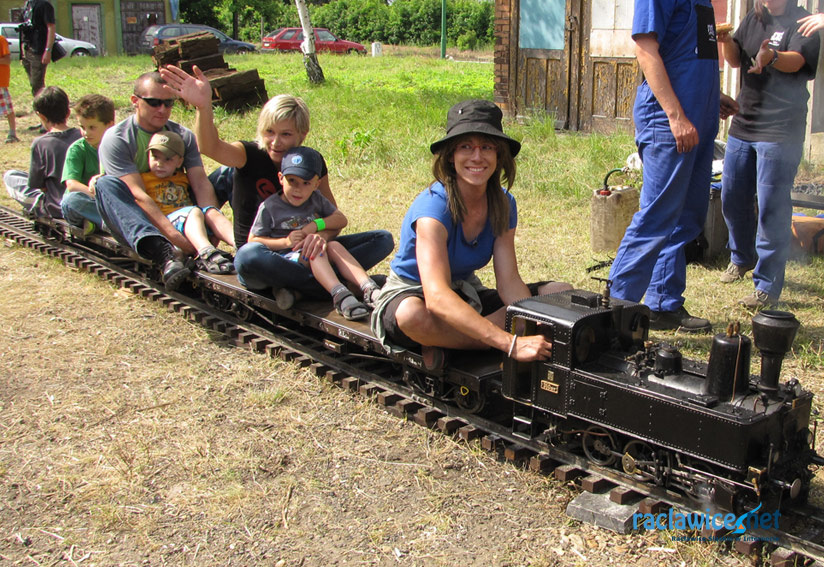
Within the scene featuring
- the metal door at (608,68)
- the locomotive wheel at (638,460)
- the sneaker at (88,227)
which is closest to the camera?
the locomotive wheel at (638,460)

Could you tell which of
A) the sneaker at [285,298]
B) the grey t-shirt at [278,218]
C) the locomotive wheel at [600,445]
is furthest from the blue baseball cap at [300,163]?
the locomotive wheel at [600,445]

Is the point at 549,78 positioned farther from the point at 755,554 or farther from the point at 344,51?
the point at 344,51

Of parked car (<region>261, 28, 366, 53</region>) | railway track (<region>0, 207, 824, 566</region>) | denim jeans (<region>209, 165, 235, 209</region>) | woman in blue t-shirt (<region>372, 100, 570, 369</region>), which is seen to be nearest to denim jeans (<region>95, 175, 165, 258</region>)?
railway track (<region>0, 207, 824, 566</region>)

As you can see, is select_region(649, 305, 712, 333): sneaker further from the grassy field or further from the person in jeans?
the person in jeans

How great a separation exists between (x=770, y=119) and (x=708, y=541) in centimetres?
393

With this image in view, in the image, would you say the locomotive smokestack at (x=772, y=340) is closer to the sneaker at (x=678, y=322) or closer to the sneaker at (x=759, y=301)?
the sneaker at (x=678, y=322)

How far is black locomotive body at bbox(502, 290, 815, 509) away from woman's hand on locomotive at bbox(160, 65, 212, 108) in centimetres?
264

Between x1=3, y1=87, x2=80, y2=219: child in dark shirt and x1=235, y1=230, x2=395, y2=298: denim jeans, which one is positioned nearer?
x1=235, y1=230, x2=395, y2=298: denim jeans

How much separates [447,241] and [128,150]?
3.29m

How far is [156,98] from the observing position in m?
6.44

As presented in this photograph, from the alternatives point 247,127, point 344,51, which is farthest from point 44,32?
point 344,51

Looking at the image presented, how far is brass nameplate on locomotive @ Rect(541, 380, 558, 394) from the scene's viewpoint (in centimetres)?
376

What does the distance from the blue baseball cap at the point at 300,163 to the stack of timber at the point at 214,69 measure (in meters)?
10.6

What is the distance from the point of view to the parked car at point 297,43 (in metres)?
41.3
